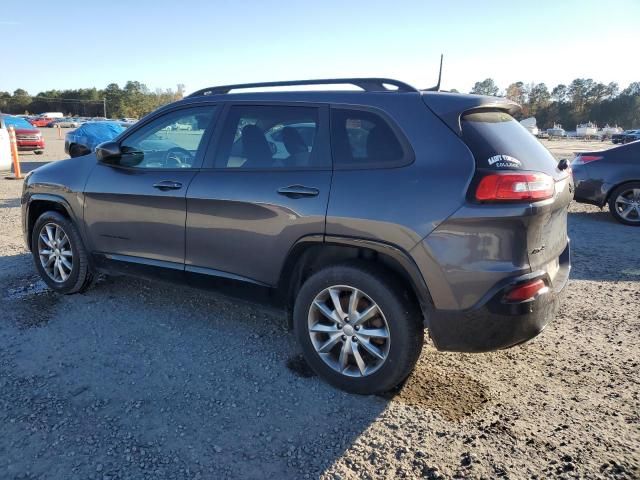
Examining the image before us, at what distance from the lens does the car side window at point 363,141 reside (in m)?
2.82

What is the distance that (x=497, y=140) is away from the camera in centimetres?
273

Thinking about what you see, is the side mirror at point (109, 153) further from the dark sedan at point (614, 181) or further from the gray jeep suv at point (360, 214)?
the dark sedan at point (614, 181)

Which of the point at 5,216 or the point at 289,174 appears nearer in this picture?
the point at 289,174

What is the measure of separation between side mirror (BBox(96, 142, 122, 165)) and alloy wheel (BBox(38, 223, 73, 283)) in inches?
35.4

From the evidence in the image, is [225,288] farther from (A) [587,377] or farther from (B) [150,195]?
(A) [587,377]

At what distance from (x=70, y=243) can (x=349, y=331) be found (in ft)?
9.38

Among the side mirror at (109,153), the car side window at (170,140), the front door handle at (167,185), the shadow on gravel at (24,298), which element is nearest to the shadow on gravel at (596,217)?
the car side window at (170,140)

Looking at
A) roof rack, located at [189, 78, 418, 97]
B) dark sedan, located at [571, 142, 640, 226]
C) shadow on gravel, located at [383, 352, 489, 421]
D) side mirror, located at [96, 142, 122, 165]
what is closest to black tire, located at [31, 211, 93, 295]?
side mirror, located at [96, 142, 122, 165]

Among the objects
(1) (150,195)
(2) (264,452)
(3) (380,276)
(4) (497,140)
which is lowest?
(2) (264,452)

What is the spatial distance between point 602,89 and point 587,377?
134 metres

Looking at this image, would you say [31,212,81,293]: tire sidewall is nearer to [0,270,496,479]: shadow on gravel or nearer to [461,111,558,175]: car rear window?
[0,270,496,479]: shadow on gravel

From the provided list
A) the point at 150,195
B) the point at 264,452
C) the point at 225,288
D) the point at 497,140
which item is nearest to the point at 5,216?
the point at 150,195

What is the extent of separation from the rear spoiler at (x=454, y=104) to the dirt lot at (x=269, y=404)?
5.44ft

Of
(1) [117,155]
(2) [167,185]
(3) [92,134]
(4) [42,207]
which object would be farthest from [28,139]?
(2) [167,185]
